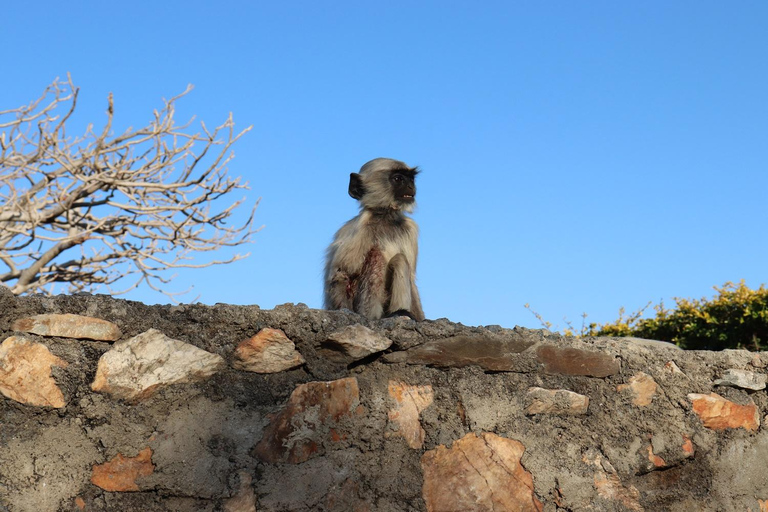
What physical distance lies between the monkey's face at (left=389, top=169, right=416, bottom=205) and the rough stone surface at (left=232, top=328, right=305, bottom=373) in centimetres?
256

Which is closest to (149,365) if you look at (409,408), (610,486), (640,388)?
(409,408)

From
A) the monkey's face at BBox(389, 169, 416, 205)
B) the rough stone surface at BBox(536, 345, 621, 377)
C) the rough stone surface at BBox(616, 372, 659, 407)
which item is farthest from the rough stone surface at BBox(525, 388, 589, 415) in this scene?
the monkey's face at BBox(389, 169, 416, 205)

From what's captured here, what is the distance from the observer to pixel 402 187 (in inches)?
223

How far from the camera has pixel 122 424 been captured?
299 cm

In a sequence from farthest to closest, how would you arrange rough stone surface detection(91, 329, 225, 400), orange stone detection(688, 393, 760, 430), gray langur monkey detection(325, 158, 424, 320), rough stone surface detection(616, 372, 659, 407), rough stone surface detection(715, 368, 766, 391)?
gray langur monkey detection(325, 158, 424, 320) < rough stone surface detection(715, 368, 766, 391) < orange stone detection(688, 393, 760, 430) < rough stone surface detection(616, 372, 659, 407) < rough stone surface detection(91, 329, 225, 400)

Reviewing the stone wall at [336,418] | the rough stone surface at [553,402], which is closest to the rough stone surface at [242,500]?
the stone wall at [336,418]

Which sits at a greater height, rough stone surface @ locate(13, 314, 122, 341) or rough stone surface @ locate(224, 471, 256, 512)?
rough stone surface @ locate(13, 314, 122, 341)

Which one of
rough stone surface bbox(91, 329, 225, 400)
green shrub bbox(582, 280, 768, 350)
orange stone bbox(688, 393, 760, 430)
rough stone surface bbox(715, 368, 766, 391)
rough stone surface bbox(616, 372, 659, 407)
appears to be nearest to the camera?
rough stone surface bbox(91, 329, 225, 400)

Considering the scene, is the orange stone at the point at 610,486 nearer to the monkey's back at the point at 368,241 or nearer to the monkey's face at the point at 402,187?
the monkey's back at the point at 368,241

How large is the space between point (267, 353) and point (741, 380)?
2.37 meters

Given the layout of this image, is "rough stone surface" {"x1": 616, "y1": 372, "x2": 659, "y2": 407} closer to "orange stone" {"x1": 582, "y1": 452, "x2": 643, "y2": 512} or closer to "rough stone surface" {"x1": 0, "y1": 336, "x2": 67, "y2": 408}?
"orange stone" {"x1": 582, "y1": 452, "x2": 643, "y2": 512}

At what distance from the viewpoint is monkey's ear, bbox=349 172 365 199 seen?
575cm

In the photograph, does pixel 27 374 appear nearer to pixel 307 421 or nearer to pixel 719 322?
pixel 307 421

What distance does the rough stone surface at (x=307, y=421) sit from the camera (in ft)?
10.1
